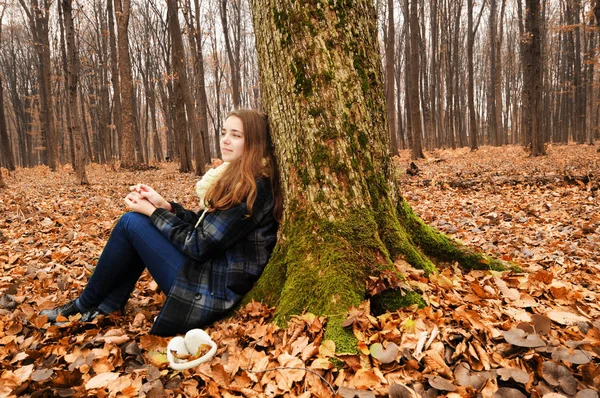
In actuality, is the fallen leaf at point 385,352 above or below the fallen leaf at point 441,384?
above

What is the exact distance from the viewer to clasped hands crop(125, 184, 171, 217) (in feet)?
8.16

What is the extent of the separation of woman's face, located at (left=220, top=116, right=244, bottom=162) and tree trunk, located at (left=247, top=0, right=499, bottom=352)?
0.86 ft

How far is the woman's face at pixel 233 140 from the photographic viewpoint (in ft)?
8.03

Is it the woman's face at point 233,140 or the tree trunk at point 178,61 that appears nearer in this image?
the woman's face at point 233,140

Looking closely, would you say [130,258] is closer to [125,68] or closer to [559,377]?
[559,377]

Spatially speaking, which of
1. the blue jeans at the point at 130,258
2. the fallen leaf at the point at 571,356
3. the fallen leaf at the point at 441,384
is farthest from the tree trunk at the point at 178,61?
the fallen leaf at the point at 571,356

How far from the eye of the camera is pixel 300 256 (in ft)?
7.12

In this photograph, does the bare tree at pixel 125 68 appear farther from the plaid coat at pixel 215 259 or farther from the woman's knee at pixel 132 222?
the plaid coat at pixel 215 259

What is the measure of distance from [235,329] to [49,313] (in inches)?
57.2

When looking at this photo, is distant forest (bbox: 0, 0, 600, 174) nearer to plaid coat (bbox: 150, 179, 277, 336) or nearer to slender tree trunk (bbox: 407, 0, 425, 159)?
slender tree trunk (bbox: 407, 0, 425, 159)

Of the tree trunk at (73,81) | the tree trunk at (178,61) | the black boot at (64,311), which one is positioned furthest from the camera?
the tree trunk at (178,61)

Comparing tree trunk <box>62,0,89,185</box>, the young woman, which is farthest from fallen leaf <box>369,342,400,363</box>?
tree trunk <box>62,0,89,185</box>

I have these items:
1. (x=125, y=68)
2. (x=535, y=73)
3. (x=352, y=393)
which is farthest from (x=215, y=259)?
(x=125, y=68)

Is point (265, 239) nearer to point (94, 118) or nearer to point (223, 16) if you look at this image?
point (223, 16)
